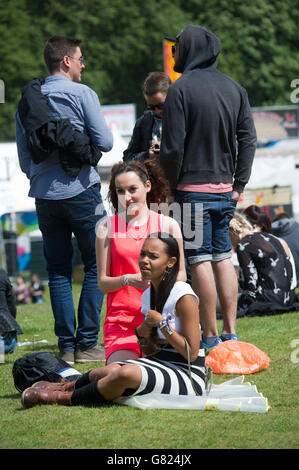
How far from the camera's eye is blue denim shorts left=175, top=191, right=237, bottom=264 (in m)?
5.14

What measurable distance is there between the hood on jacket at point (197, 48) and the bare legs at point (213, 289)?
135 cm

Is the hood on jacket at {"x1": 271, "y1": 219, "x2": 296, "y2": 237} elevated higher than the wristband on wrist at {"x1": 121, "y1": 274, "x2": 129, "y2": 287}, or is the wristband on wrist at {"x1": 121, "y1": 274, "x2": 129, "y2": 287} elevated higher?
the wristband on wrist at {"x1": 121, "y1": 274, "x2": 129, "y2": 287}

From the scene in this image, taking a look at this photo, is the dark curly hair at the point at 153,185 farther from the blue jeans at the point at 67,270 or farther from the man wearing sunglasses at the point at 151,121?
the man wearing sunglasses at the point at 151,121

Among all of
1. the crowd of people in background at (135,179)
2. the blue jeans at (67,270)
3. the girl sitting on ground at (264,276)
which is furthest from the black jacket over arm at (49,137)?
the girl sitting on ground at (264,276)

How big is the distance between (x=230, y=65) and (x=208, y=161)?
115ft

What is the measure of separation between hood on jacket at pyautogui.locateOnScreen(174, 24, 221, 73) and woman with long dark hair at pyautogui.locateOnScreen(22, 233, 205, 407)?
1.62 m

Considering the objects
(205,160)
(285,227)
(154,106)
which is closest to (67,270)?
(205,160)

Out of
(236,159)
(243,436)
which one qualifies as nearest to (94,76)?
(236,159)

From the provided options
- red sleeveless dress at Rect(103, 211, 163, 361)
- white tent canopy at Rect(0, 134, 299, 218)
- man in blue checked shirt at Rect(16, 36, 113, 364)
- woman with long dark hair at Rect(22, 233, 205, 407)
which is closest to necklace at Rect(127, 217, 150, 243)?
red sleeveless dress at Rect(103, 211, 163, 361)

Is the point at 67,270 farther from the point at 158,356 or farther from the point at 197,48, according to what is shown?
the point at 197,48

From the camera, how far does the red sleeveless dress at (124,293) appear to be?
14.7ft

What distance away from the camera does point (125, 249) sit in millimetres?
4629

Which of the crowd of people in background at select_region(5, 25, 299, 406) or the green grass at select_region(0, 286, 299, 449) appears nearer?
the green grass at select_region(0, 286, 299, 449)

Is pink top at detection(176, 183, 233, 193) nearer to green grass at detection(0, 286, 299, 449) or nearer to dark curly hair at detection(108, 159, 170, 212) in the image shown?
dark curly hair at detection(108, 159, 170, 212)
